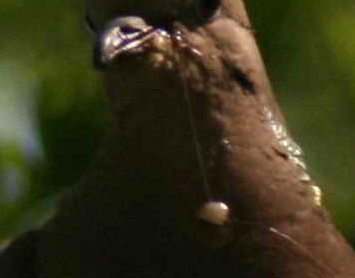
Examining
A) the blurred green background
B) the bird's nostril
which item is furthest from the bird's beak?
the blurred green background

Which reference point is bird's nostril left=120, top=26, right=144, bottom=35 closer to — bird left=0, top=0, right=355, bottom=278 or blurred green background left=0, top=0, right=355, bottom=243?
bird left=0, top=0, right=355, bottom=278

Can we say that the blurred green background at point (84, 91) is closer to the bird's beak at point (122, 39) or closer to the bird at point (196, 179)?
the bird at point (196, 179)

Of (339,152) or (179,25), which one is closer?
(179,25)

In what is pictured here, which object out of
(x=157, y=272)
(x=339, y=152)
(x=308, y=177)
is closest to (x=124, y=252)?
(x=157, y=272)

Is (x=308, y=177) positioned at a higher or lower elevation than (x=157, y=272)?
higher

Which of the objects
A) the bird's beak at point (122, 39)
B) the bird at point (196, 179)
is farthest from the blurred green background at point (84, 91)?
the bird's beak at point (122, 39)

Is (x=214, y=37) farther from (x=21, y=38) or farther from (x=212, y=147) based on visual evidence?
(x=21, y=38)

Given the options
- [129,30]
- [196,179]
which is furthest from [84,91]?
Answer: [129,30]

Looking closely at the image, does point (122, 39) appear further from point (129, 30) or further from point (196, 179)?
point (196, 179)
